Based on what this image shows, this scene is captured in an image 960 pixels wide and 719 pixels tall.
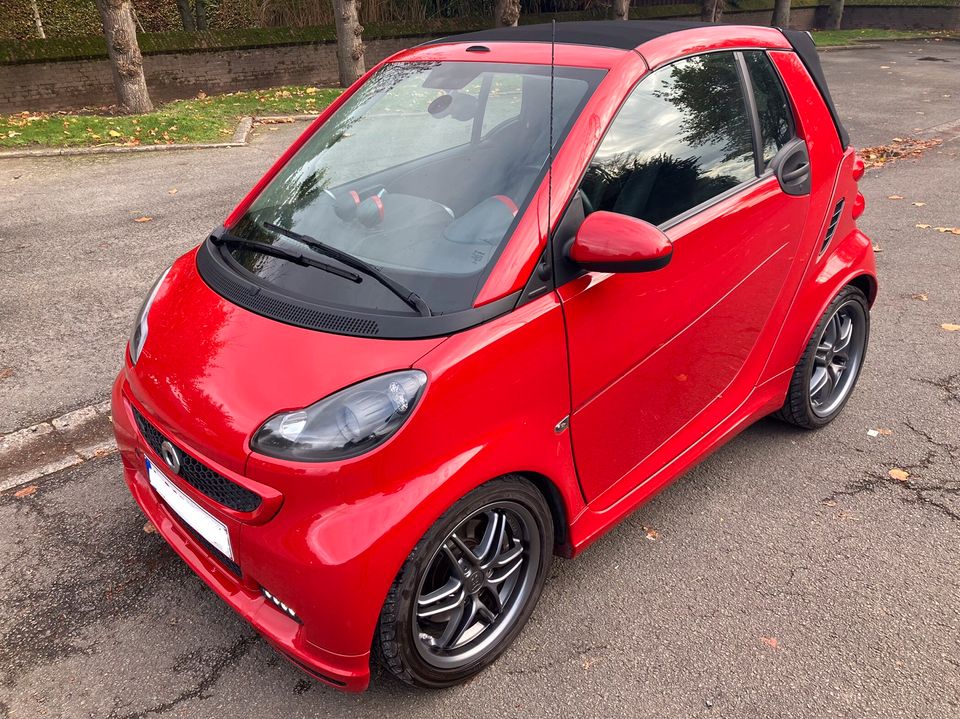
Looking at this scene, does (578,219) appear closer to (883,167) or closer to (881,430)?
(881,430)

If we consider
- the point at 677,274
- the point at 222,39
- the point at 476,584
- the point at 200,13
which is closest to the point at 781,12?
the point at 200,13

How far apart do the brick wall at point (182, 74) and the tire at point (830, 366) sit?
39.0ft

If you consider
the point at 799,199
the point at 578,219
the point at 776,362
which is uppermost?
the point at 578,219

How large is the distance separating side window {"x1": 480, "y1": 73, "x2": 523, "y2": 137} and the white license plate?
154 cm

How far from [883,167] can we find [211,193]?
275 inches

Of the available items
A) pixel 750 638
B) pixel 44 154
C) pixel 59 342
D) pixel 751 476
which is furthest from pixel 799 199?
pixel 44 154

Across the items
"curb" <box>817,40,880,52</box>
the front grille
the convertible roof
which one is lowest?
"curb" <box>817,40,880,52</box>

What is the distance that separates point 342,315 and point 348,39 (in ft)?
36.4

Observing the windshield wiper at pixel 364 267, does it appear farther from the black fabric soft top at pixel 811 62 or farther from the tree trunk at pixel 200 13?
the tree trunk at pixel 200 13

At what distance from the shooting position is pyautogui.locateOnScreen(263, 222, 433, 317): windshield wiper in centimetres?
212

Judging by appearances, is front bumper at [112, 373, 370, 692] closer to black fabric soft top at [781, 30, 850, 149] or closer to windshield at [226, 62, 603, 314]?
windshield at [226, 62, 603, 314]

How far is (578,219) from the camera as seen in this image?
2.28 meters

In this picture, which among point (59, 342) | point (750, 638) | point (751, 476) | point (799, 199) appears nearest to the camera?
point (750, 638)

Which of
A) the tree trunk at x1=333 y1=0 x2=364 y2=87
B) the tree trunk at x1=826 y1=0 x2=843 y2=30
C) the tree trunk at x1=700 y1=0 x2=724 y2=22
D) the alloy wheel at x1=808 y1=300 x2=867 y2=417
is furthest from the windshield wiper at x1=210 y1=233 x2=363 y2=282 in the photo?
the tree trunk at x1=826 y1=0 x2=843 y2=30
